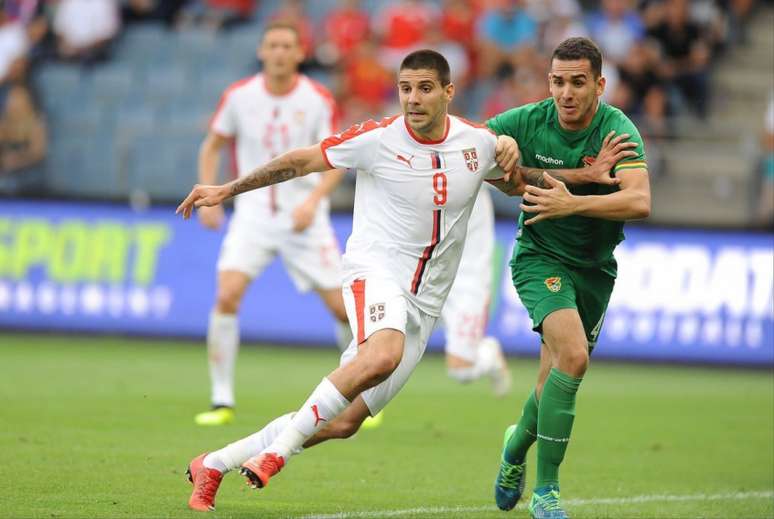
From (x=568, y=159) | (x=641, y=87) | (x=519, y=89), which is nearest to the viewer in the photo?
(x=568, y=159)

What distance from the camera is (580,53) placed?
7.50m

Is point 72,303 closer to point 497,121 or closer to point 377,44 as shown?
point 377,44

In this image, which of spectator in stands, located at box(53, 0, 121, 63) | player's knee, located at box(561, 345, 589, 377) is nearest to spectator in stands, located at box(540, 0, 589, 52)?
spectator in stands, located at box(53, 0, 121, 63)

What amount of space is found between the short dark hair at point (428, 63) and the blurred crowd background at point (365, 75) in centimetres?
997

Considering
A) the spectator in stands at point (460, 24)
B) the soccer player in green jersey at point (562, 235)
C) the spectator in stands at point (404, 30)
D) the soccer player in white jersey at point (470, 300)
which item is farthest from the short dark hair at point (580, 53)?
the spectator in stands at point (460, 24)

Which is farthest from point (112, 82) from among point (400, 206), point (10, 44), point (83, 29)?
point (400, 206)

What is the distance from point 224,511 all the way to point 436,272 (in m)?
1.70

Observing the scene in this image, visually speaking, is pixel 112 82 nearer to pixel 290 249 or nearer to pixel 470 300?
pixel 290 249

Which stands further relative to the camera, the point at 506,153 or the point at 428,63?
the point at 506,153

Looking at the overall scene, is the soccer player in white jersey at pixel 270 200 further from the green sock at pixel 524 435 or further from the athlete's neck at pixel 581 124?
the athlete's neck at pixel 581 124

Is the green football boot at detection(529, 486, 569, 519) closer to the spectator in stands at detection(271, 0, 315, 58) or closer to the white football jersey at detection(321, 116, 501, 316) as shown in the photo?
the white football jersey at detection(321, 116, 501, 316)

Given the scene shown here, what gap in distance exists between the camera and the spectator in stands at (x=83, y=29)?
22.2m

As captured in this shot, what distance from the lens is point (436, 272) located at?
302 inches

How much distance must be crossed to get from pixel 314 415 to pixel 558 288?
1.55 meters
